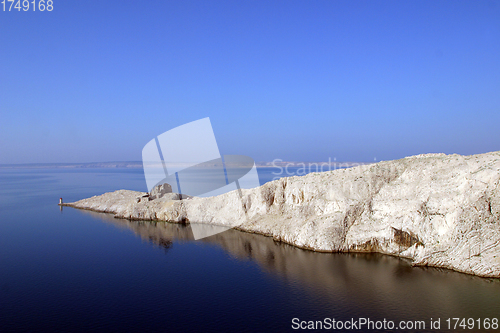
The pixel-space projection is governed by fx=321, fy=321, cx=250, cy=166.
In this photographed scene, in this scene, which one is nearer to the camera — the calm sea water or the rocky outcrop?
the calm sea water

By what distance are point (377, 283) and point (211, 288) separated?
19.4 m

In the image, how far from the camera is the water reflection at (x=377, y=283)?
101 feet

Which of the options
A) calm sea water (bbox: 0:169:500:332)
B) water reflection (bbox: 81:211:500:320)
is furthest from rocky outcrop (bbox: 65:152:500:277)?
calm sea water (bbox: 0:169:500:332)

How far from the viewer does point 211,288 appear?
37.3m

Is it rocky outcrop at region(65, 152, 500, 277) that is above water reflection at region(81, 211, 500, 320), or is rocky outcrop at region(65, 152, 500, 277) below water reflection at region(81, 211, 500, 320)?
above

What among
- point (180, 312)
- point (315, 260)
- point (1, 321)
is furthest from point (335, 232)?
point (1, 321)

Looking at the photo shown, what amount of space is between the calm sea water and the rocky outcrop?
2.68m

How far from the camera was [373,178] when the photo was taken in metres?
56.5

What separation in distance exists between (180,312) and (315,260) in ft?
74.4

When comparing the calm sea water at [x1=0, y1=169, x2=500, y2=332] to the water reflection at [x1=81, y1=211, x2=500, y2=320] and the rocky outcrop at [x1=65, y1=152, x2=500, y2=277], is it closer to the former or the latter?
the water reflection at [x1=81, y1=211, x2=500, y2=320]

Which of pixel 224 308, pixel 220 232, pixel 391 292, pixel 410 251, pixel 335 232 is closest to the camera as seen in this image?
pixel 224 308

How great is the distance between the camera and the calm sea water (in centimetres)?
Answer: 2964

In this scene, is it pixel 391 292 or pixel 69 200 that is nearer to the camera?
pixel 391 292

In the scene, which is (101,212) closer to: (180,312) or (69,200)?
(69,200)
